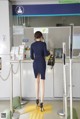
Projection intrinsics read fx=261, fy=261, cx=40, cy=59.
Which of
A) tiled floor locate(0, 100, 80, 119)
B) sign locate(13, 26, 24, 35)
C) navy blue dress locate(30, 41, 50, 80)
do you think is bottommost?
tiled floor locate(0, 100, 80, 119)

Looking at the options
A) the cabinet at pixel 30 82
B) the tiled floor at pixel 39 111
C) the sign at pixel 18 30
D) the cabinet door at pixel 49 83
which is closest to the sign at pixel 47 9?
the sign at pixel 18 30

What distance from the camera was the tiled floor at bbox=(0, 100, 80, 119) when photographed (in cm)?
493

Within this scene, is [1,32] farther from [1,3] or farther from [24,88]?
[24,88]

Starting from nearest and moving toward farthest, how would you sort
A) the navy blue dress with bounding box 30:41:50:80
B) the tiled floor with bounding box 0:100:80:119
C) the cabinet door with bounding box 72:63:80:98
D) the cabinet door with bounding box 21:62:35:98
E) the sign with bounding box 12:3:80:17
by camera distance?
the tiled floor with bounding box 0:100:80:119 < the navy blue dress with bounding box 30:41:50:80 < the cabinet door with bounding box 72:63:80:98 < the cabinet door with bounding box 21:62:35:98 < the sign with bounding box 12:3:80:17

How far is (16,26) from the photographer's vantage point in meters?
6.46

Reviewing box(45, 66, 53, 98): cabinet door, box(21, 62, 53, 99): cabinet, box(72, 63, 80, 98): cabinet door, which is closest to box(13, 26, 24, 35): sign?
box(21, 62, 53, 99): cabinet

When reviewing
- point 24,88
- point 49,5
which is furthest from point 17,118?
point 49,5

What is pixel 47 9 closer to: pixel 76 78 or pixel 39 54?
pixel 39 54

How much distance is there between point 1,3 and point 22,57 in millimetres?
1476

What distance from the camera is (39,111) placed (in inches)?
207

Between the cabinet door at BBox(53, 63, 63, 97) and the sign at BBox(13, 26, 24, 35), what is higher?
the sign at BBox(13, 26, 24, 35)

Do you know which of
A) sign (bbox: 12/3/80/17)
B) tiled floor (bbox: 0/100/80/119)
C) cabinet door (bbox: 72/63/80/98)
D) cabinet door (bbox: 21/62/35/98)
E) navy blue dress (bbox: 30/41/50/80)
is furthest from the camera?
sign (bbox: 12/3/80/17)

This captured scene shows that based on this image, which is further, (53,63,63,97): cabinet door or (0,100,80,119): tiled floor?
(53,63,63,97): cabinet door

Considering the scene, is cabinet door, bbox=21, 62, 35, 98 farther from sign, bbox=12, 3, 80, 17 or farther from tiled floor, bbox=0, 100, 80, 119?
sign, bbox=12, 3, 80, 17
